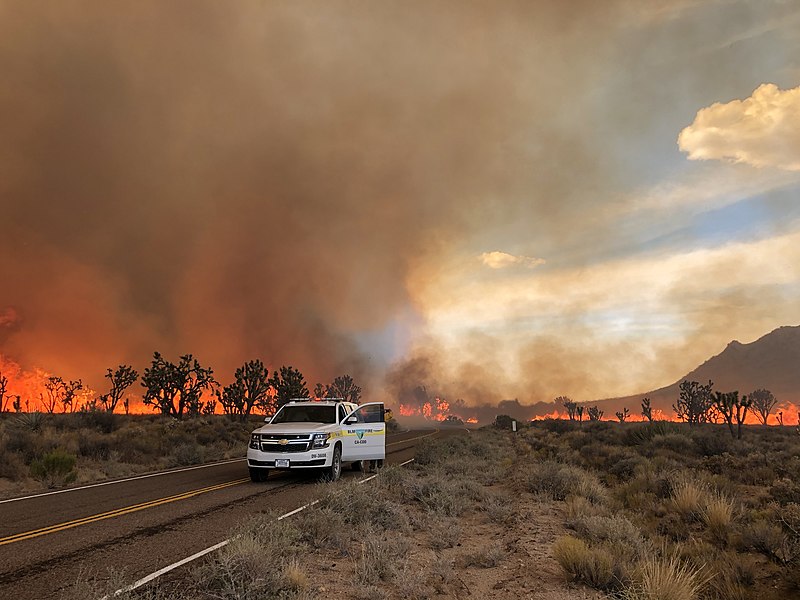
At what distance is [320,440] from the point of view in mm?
14445

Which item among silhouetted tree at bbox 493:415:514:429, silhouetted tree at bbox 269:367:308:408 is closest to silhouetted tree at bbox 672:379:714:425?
silhouetted tree at bbox 493:415:514:429

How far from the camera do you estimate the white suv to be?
559 inches

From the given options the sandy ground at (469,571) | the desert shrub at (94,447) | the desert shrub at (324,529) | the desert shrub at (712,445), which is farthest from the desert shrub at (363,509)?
the desert shrub at (712,445)

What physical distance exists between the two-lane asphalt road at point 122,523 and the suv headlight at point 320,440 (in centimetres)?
119

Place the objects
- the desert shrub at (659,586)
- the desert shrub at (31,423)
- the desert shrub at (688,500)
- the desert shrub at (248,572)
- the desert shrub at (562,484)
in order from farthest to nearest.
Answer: the desert shrub at (31,423) → the desert shrub at (562,484) → the desert shrub at (688,500) → the desert shrub at (659,586) → the desert shrub at (248,572)

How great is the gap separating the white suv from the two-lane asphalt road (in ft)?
2.44

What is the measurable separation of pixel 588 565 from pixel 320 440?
890 centimetres

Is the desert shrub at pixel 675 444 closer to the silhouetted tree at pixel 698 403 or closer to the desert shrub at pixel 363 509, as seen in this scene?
the desert shrub at pixel 363 509

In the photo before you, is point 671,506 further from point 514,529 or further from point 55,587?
point 55,587

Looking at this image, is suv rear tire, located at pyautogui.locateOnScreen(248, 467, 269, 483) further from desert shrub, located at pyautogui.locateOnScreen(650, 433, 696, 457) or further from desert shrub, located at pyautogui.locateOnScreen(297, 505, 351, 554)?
desert shrub, located at pyautogui.locateOnScreen(650, 433, 696, 457)

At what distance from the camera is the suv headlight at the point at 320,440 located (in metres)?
14.4

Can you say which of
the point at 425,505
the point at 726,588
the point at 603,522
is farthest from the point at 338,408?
the point at 726,588

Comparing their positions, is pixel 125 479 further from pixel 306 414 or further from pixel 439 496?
pixel 439 496

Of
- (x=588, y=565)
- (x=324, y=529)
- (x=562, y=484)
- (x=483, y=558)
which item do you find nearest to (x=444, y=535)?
(x=483, y=558)
